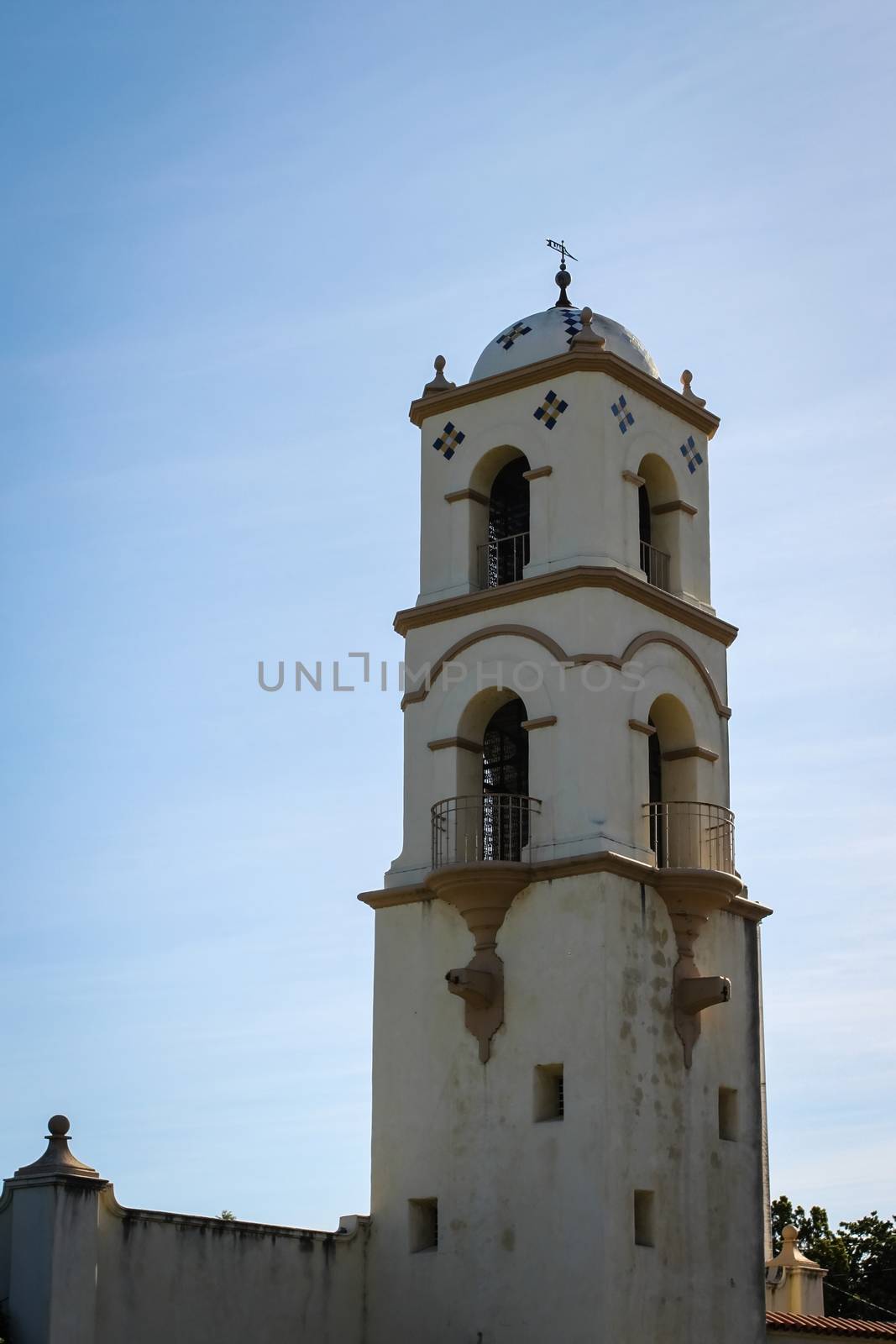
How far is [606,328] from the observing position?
30.8m

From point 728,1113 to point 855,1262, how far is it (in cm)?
2168

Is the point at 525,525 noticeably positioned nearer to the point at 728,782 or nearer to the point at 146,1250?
the point at 728,782

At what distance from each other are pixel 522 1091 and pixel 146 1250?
501cm

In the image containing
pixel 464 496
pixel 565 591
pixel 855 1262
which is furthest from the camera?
pixel 855 1262

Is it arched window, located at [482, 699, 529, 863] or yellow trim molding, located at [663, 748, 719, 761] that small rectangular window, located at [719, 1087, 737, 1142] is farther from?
yellow trim molding, located at [663, 748, 719, 761]

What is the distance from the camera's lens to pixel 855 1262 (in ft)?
159

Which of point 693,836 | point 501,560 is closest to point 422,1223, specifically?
point 693,836

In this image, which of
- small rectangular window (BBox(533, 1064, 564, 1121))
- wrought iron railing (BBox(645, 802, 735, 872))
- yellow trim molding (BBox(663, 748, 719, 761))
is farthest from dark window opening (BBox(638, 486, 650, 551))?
small rectangular window (BBox(533, 1064, 564, 1121))

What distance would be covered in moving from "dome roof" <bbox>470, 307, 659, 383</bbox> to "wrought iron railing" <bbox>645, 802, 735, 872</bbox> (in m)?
6.22

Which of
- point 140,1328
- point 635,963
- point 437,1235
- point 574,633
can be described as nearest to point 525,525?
point 574,633

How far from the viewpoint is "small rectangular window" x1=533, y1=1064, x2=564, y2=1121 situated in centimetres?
2686

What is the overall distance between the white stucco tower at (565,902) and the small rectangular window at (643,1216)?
0.08 feet

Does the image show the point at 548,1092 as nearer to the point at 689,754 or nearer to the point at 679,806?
the point at 679,806

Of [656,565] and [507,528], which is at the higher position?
[507,528]
